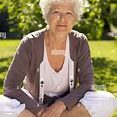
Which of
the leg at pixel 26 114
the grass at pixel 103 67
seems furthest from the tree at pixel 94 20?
the leg at pixel 26 114

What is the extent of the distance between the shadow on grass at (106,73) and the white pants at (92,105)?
2.98 metres

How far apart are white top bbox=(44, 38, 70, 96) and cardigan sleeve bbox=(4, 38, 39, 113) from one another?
20cm

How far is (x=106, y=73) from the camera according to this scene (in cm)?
992

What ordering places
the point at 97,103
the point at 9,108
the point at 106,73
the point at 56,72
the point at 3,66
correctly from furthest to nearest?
1. the point at 3,66
2. the point at 106,73
3. the point at 56,72
4. the point at 97,103
5. the point at 9,108

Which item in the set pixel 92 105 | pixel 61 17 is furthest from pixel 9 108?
pixel 61 17

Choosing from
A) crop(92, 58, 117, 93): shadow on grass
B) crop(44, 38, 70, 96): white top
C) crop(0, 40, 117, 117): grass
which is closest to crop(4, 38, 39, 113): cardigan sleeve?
crop(44, 38, 70, 96): white top

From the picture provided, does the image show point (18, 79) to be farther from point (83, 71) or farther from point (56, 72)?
point (83, 71)

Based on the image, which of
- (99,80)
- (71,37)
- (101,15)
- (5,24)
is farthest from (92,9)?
(5,24)

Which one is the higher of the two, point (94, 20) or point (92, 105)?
point (92, 105)

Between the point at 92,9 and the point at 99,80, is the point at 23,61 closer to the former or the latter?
the point at 99,80

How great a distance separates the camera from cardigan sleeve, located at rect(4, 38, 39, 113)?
4.08 meters

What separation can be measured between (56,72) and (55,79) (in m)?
0.06

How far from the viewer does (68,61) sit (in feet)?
14.0

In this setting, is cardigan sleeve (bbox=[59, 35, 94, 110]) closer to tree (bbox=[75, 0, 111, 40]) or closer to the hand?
the hand
